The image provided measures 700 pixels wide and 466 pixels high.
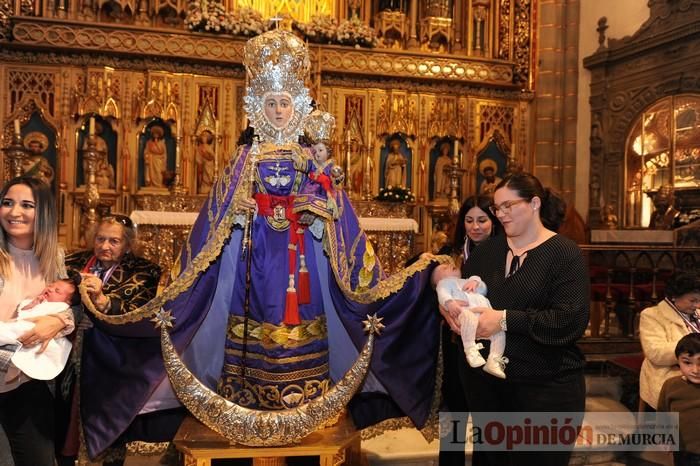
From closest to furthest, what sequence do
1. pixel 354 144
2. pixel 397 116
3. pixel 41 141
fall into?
pixel 41 141 < pixel 354 144 < pixel 397 116

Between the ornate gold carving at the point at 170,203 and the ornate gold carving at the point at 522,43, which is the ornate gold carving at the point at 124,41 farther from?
the ornate gold carving at the point at 522,43

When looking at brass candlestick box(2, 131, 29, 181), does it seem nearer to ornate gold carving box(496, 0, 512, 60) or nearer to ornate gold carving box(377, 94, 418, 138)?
ornate gold carving box(377, 94, 418, 138)

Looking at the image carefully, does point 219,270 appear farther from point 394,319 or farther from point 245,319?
point 394,319

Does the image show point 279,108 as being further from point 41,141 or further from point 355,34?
point 41,141

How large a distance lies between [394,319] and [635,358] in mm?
2712

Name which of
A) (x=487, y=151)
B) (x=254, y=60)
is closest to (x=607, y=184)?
(x=487, y=151)

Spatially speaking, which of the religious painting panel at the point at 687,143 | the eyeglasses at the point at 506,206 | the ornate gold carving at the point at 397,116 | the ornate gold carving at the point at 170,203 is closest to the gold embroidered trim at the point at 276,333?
the eyeglasses at the point at 506,206

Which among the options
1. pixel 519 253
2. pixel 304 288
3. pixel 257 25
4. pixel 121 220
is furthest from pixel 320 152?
pixel 257 25

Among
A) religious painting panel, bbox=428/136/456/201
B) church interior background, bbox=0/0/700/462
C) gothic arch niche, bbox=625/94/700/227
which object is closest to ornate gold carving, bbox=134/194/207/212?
church interior background, bbox=0/0/700/462

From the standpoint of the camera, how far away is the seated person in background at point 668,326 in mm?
4133

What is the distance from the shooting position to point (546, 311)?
2.66 metres

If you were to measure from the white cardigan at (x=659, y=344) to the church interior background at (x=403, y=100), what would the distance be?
427 cm

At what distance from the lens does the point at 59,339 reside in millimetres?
2945

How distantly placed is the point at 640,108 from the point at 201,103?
7241 millimetres
